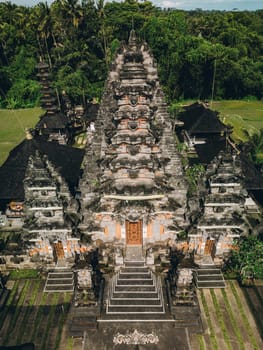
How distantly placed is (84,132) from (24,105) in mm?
25236

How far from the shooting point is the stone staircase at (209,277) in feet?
67.3

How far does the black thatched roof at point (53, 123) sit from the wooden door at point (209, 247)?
3179 cm

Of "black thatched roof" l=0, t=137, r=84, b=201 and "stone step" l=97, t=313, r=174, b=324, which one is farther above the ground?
"black thatched roof" l=0, t=137, r=84, b=201

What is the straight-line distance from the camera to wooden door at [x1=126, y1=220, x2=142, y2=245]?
66.9ft

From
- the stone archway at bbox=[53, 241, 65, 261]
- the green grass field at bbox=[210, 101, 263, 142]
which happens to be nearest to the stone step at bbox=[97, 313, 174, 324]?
the stone archway at bbox=[53, 241, 65, 261]

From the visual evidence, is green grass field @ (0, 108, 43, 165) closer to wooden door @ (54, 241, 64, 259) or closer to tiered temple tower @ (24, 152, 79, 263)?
wooden door @ (54, 241, 64, 259)

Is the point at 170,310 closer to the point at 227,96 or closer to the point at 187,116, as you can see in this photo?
the point at 187,116

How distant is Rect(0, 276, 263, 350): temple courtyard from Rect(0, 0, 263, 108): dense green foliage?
44246 mm

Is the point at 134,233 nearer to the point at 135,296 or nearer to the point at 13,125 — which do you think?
the point at 135,296

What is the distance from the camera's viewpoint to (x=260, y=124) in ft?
176

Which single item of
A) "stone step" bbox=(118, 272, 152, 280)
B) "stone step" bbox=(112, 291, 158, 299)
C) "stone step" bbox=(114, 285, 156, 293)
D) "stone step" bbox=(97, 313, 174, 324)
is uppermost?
"stone step" bbox=(118, 272, 152, 280)

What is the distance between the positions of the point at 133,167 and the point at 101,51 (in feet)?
183

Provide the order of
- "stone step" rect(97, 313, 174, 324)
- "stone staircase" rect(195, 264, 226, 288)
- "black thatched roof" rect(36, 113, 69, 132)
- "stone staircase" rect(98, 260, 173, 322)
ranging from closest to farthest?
1. "stone step" rect(97, 313, 174, 324)
2. "stone staircase" rect(98, 260, 173, 322)
3. "stone staircase" rect(195, 264, 226, 288)
4. "black thatched roof" rect(36, 113, 69, 132)

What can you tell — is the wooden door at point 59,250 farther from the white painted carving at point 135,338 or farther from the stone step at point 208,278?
the stone step at point 208,278
